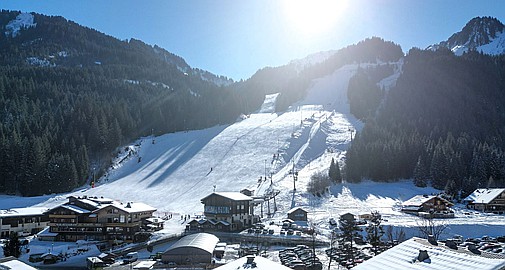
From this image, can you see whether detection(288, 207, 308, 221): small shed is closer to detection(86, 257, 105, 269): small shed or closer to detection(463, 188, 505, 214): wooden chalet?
detection(86, 257, 105, 269): small shed

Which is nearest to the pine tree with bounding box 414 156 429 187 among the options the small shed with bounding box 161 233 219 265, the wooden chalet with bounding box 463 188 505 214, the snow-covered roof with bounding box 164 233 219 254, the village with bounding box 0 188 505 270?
the village with bounding box 0 188 505 270

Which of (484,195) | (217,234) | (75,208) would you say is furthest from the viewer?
(484,195)

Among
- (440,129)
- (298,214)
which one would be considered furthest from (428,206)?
(440,129)

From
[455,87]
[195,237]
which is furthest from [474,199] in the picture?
[455,87]

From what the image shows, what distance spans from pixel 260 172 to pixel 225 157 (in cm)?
1520

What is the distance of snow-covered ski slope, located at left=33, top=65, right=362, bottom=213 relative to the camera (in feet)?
258

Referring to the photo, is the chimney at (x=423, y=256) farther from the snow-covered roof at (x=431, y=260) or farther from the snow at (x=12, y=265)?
the snow at (x=12, y=265)

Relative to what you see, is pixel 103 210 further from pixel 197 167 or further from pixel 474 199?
pixel 474 199

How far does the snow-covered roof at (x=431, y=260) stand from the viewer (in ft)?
51.6

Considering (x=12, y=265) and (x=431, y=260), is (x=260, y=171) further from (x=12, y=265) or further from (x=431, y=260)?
(x=431, y=260)

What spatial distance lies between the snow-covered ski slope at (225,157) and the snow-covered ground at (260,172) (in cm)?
19

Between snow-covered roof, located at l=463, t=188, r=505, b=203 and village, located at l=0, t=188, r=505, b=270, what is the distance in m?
0.15

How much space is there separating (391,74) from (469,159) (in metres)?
88.5

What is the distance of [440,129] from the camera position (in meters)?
104
